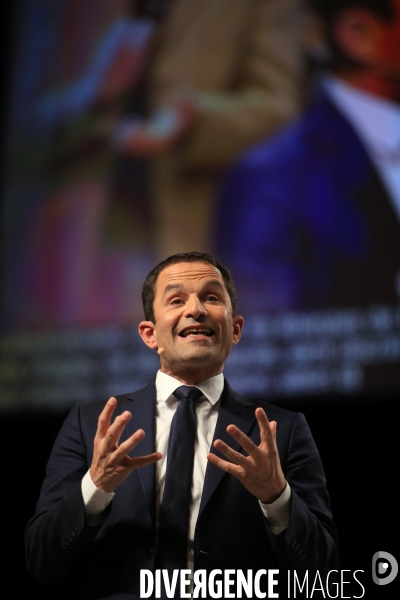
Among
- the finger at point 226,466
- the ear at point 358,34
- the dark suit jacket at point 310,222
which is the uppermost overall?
the ear at point 358,34

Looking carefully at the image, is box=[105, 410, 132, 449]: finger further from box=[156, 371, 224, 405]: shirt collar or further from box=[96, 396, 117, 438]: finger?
box=[156, 371, 224, 405]: shirt collar

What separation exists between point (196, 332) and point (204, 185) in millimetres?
1993

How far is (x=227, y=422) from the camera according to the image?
6.83 feet

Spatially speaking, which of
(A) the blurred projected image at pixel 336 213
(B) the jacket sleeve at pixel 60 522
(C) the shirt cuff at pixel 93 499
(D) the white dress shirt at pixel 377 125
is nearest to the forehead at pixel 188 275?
(B) the jacket sleeve at pixel 60 522

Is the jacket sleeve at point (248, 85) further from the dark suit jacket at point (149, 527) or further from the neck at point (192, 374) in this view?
the dark suit jacket at point (149, 527)

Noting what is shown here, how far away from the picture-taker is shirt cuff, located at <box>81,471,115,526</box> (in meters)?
1.89

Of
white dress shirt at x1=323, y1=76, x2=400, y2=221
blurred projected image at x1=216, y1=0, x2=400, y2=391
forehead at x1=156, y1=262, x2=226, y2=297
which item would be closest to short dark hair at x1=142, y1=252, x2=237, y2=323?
forehead at x1=156, y1=262, x2=226, y2=297

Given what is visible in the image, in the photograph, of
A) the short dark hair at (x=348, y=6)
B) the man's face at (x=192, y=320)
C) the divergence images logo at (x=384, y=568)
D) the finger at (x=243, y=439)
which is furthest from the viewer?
the short dark hair at (x=348, y=6)

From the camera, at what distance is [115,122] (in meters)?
4.32

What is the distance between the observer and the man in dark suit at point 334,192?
3553 millimetres

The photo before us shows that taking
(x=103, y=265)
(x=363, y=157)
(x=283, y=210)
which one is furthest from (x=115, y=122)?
(x=363, y=157)

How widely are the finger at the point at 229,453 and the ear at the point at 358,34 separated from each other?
247 cm

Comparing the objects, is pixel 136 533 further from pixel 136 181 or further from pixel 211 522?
pixel 136 181

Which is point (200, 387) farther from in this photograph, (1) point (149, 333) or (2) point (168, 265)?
(2) point (168, 265)
